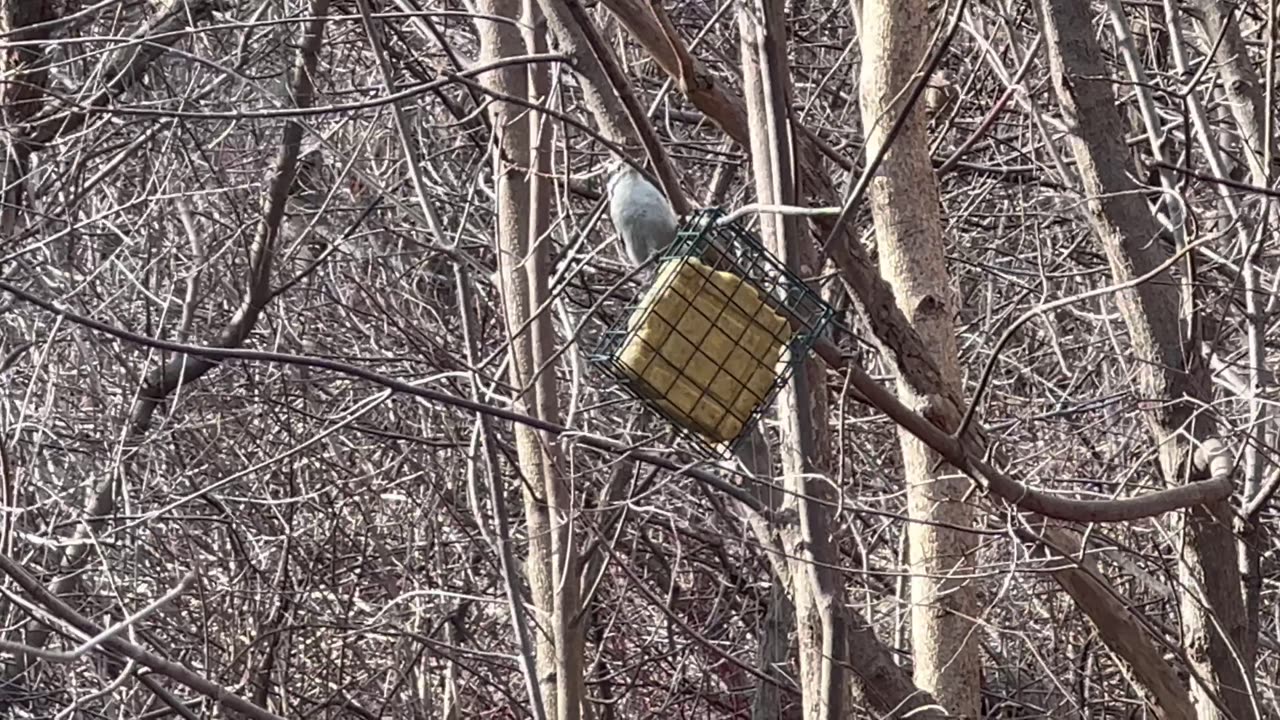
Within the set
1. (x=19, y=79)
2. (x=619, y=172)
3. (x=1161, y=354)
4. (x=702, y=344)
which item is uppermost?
(x=19, y=79)

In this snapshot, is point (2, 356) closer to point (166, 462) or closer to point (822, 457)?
point (166, 462)

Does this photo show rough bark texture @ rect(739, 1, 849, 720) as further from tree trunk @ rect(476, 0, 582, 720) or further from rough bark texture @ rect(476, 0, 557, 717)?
rough bark texture @ rect(476, 0, 557, 717)

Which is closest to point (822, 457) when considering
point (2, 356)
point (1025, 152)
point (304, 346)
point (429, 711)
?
point (1025, 152)

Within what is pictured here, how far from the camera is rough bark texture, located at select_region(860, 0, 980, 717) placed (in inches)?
137

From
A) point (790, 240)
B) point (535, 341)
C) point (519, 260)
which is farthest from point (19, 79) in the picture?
point (790, 240)

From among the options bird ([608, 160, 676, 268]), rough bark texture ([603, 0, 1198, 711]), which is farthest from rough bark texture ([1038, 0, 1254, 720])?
bird ([608, 160, 676, 268])

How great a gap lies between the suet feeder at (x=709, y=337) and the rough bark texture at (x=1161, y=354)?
60.5 inches

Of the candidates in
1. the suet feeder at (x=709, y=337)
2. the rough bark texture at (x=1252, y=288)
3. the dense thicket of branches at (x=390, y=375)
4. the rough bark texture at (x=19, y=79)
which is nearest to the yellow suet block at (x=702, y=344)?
the suet feeder at (x=709, y=337)

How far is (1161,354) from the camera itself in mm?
3672

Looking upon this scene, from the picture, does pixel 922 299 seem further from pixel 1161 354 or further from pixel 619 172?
pixel 619 172

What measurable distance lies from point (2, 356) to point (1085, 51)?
361 centimetres

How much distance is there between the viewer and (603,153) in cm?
512

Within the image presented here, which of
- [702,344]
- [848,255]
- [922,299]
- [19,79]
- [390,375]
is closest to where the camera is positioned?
[702,344]

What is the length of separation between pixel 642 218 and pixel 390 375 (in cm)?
222
